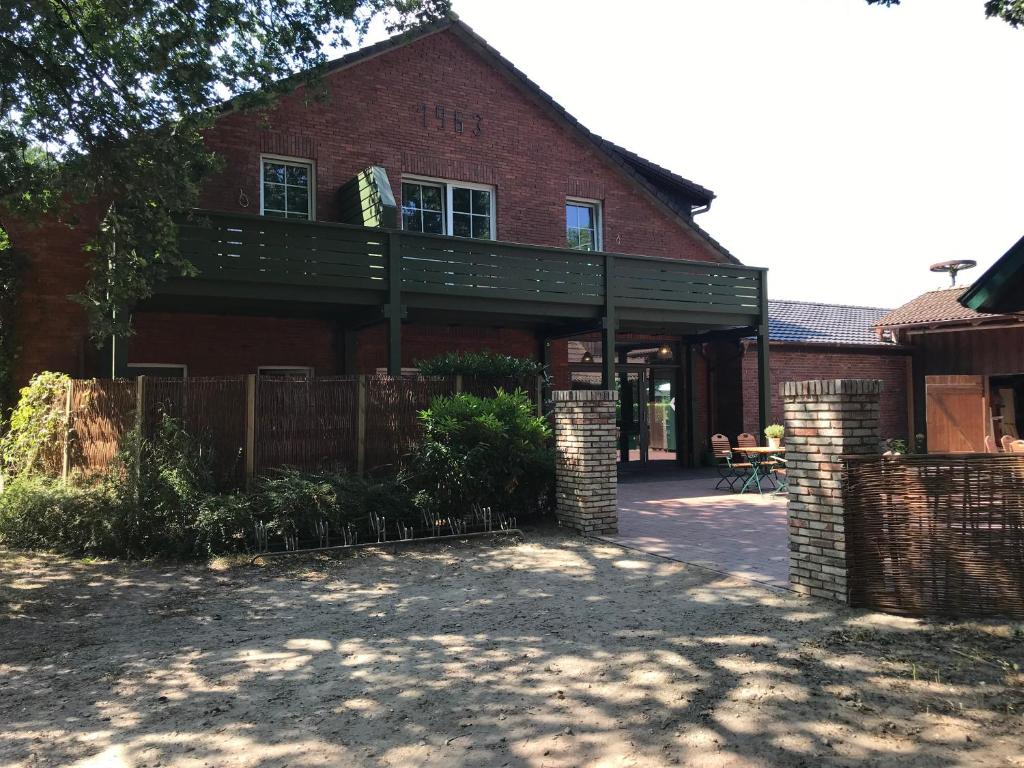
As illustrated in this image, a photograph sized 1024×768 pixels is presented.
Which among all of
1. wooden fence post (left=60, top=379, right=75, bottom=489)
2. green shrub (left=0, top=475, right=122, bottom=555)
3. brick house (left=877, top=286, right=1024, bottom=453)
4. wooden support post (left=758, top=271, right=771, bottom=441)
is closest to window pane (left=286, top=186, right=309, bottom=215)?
wooden fence post (left=60, top=379, right=75, bottom=489)

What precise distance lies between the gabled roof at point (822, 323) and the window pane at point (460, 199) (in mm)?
7784

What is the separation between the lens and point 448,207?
14586 millimetres

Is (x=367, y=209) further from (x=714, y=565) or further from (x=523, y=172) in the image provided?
(x=714, y=565)

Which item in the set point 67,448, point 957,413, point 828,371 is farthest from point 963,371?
point 67,448

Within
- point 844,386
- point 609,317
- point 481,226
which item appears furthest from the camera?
point 481,226

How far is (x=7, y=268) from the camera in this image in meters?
11.1

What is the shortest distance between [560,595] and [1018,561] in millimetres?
3218

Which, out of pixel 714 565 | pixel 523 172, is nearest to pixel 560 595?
pixel 714 565

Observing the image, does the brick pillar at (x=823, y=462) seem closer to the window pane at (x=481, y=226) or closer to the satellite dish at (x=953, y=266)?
the window pane at (x=481, y=226)

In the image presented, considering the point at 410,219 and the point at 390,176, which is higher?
the point at 390,176

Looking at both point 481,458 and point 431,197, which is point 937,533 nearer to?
point 481,458

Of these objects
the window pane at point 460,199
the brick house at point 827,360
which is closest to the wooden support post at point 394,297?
the window pane at point 460,199

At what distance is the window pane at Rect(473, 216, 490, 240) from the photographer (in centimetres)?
1490

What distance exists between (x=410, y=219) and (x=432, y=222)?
1.51ft
